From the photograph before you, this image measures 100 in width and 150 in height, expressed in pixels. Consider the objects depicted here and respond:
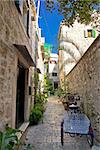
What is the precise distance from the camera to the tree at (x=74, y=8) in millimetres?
6279

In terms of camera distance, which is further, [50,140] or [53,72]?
[53,72]

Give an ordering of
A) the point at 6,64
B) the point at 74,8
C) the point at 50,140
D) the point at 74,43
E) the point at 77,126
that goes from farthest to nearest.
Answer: the point at 74,43 < the point at 50,140 < the point at 77,126 < the point at 74,8 < the point at 6,64

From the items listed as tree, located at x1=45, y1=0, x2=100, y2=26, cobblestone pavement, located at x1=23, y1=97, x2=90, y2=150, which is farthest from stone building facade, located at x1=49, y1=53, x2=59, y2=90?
tree, located at x1=45, y1=0, x2=100, y2=26

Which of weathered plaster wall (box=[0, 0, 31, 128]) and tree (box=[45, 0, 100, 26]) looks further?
tree (box=[45, 0, 100, 26])

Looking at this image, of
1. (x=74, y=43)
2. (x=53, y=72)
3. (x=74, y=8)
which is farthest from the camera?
(x=53, y=72)

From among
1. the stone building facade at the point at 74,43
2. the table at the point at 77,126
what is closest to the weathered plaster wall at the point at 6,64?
the table at the point at 77,126

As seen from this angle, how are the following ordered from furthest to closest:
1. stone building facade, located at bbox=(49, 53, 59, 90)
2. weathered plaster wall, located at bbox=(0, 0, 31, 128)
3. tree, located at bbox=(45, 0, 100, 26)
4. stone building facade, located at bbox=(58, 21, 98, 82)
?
stone building facade, located at bbox=(49, 53, 59, 90) → stone building facade, located at bbox=(58, 21, 98, 82) → tree, located at bbox=(45, 0, 100, 26) → weathered plaster wall, located at bbox=(0, 0, 31, 128)

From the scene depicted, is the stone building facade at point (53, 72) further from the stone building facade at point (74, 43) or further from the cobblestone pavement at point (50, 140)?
the cobblestone pavement at point (50, 140)

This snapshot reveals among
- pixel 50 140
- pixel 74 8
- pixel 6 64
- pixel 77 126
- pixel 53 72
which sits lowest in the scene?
pixel 50 140

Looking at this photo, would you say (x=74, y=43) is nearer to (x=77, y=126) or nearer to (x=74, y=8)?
(x=77, y=126)

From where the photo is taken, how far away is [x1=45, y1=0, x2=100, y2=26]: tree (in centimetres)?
628

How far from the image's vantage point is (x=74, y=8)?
6.54m

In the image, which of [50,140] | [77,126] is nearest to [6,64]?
[77,126]

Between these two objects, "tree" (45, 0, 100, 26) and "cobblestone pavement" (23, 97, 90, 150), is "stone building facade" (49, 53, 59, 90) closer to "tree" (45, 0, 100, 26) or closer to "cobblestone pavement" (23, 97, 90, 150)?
"cobblestone pavement" (23, 97, 90, 150)
